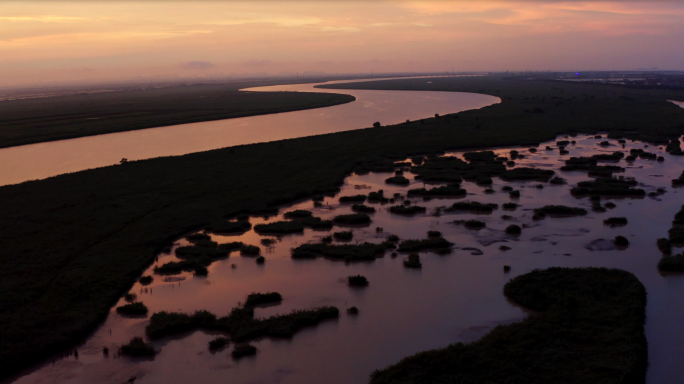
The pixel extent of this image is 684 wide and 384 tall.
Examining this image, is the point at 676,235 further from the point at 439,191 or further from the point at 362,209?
the point at 362,209

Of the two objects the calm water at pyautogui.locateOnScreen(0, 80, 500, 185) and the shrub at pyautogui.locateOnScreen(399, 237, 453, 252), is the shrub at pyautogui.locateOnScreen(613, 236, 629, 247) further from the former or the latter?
the calm water at pyautogui.locateOnScreen(0, 80, 500, 185)

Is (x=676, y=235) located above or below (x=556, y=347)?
above

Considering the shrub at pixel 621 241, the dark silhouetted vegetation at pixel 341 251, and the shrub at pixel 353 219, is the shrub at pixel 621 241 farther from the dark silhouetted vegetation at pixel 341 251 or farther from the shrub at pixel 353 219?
the shrub at pixel 353 219

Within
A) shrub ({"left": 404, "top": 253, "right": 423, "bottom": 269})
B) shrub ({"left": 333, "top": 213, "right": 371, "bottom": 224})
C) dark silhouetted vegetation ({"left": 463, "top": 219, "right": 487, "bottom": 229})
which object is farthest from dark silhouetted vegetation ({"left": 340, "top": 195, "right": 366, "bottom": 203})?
shrub ({"left": 404, "top": 253, "right": 423, "bottom": 269})

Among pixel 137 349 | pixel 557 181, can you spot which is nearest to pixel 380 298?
pixel 137 349

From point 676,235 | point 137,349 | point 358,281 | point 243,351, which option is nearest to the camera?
point 243,351

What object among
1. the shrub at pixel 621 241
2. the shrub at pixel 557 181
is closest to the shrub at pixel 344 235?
the shrub at pixel 621 241
